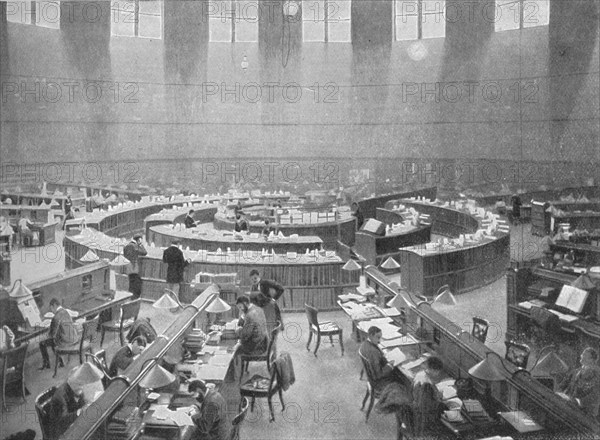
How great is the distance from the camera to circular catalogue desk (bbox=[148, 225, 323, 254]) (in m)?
13.6

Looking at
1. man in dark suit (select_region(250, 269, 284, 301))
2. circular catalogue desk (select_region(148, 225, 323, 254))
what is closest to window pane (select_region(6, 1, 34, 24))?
circular catalogue desk (select_region(148, 225, 323, 254))

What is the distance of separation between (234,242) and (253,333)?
228 inches

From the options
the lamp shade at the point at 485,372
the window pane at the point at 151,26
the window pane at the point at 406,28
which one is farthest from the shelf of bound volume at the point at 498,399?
the window pane at the point at 151,26

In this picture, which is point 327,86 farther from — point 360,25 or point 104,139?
point 104,139

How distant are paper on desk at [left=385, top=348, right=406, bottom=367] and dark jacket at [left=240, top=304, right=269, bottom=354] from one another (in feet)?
5.85

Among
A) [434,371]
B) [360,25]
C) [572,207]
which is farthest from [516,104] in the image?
[434,371]

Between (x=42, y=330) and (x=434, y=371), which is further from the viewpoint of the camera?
(x=42, y=330)

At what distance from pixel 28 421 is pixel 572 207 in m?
15.9

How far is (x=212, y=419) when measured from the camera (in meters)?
5.63

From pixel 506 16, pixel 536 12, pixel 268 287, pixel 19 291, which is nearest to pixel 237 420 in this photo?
pixel 19 291

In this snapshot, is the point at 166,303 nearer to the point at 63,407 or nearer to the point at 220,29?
the point at 63,407

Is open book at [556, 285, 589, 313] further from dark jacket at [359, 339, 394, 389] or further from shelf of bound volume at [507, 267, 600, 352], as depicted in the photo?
dark jacket at [359, 339, 394, 389]

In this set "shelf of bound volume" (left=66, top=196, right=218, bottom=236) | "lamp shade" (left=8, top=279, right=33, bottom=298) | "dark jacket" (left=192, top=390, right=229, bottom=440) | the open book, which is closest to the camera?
"dark jacket" (left=192, top=390, right=229, bottom=440)

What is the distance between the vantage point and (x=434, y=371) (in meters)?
6.93
